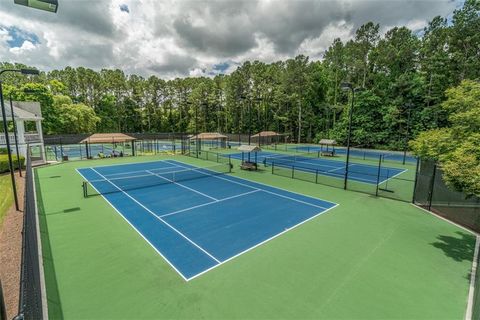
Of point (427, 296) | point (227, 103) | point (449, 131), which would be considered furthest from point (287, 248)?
point (227, 103)

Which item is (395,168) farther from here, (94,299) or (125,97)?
(125,97)

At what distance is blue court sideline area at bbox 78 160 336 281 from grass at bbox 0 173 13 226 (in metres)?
4.74

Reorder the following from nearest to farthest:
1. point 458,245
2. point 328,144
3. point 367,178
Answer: point 458,245 → point 367,178 → point 328,144

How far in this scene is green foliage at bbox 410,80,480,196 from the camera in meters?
8.05

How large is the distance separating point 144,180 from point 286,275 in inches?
610

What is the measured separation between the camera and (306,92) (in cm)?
5372

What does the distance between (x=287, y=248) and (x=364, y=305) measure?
3.17 m

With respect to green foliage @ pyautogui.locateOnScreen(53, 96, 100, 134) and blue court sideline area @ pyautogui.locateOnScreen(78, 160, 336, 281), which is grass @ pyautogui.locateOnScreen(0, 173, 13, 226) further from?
green foliage @ pyautogui.locateOnScreen(53, 96, 100, 134)

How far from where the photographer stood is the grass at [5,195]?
41.7 ft

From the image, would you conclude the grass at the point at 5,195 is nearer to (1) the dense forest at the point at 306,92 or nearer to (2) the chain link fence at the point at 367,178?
(2) the chain link fence at the point at 367,178

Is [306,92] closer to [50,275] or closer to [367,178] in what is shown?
[367,178]

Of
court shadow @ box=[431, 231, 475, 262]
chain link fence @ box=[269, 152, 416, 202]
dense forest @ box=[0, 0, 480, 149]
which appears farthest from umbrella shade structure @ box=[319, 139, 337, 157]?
court shadow @ box=[431, 231, 475, 262]

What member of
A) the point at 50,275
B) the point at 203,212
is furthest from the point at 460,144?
the point at 50,275

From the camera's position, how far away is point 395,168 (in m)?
25.8
